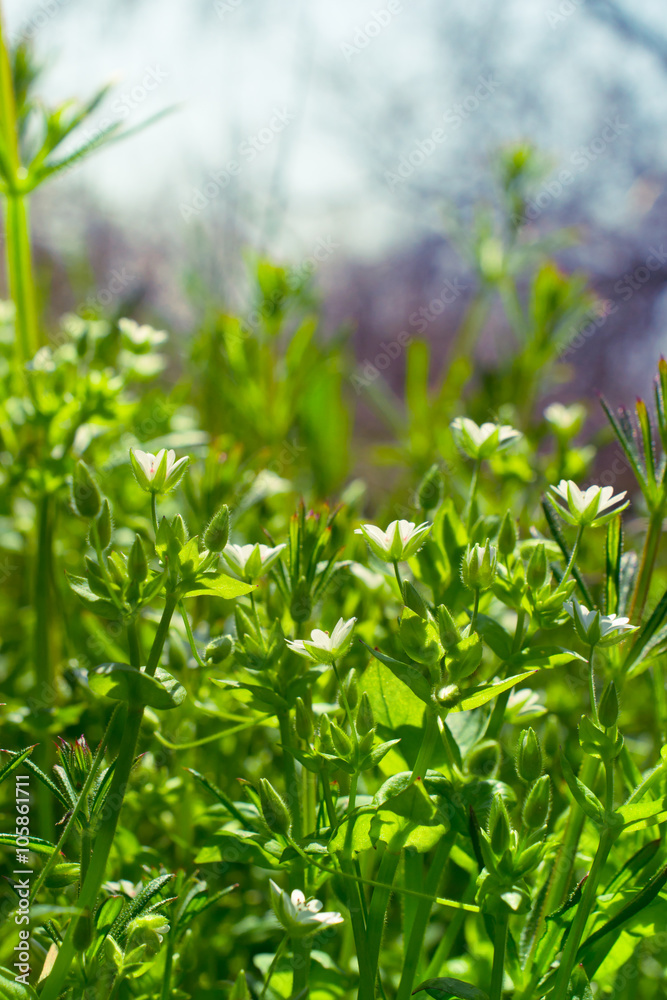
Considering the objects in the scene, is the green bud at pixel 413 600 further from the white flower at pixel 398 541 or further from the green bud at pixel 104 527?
the green bud at pixel 104 527

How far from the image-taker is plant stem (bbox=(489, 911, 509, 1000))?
1.24 ft

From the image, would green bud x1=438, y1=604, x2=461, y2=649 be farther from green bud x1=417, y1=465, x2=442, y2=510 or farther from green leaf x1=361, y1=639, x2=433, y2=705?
green bud x1=417, y1=465, x2=442, y2=510

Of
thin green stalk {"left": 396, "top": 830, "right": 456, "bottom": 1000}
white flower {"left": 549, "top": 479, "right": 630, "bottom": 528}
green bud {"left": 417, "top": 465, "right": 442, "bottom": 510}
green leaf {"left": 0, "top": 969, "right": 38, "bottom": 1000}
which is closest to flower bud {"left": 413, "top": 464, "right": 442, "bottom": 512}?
green bud {"left": 417, "top": 465, "right": 442, "bottom": 510}

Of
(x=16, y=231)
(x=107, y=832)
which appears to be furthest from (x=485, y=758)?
(x=16, y=231)

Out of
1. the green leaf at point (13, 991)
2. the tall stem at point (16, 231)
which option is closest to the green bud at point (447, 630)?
the green leaf at point (13, 991)

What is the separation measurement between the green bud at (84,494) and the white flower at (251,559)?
0.32 feet

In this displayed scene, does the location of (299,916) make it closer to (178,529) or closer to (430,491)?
(178,529)

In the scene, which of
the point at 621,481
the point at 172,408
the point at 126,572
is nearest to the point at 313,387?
the point at 172,408

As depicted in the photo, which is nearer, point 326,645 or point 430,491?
point 326,645

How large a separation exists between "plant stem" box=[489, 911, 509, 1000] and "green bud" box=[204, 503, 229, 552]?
0.22 metres

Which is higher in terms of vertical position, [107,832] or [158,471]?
[158,471]

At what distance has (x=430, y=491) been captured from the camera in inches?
22.7

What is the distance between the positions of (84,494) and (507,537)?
25 cm

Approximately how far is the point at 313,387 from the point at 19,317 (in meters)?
0.53
